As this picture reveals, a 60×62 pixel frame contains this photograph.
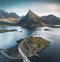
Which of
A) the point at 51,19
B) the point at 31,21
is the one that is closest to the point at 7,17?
the point at 31,21

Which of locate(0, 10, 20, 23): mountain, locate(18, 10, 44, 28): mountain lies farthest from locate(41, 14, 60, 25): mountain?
locate(0, 10, 20, 23): mountain

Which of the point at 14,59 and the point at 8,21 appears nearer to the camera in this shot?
the point at 14,59

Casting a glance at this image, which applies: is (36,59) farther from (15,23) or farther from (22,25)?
(15,23)

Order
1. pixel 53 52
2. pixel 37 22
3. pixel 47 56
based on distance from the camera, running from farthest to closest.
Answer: pixel 37 22
pixel 53 52
pixel 47 56

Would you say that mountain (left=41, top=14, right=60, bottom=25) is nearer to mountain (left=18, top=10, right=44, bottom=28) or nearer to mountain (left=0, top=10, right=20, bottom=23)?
mountain (left=18, top=10, right=44, bottom=28)

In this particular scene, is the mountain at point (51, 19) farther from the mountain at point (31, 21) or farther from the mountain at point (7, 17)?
the mountain at point (7, 17)

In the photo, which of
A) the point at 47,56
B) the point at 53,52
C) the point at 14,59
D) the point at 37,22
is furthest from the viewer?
the point at 37,22

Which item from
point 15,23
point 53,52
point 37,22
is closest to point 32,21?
point 37,22

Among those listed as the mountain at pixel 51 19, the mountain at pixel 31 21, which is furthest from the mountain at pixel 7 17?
the mountain at pixel 51 19

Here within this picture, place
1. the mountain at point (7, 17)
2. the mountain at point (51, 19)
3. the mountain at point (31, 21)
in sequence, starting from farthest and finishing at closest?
the mountain at point (7, 17) → the mountain at point (51, 19) → the mountain at point (31, 21)
